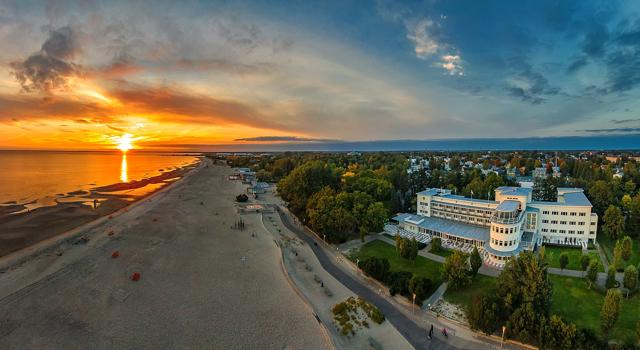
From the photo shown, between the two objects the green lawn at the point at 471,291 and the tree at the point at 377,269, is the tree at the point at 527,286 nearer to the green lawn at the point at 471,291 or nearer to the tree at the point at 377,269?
the green lawn at the point at 471,291

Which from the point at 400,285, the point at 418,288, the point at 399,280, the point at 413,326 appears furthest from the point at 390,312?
the point at 399,280

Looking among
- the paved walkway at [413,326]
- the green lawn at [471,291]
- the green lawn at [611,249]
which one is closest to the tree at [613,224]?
the green lawn at [611,249]

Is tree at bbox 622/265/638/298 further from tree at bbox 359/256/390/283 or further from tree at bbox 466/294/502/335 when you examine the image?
tree at bbox 359/256/390/283

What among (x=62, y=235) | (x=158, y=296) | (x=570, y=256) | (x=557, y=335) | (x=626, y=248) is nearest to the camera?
(x=557, y=335)

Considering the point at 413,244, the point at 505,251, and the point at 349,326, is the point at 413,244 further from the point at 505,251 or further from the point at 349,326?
the point at 349,326

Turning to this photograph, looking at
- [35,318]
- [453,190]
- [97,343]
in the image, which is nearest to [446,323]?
[97,343]

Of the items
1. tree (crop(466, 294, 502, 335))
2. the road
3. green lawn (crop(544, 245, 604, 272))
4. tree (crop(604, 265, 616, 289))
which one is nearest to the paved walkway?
the road

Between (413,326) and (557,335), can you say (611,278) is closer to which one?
(557,335)
